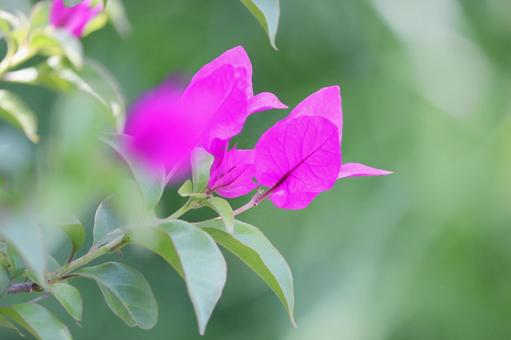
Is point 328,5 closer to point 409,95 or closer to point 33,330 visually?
point 409,95

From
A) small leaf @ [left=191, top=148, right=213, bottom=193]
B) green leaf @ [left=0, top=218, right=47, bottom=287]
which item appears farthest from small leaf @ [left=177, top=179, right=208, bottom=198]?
green leaf @ [left=0, top=218, right=47, bottom=287]

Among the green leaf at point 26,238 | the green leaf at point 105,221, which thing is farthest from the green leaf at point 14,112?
the green leaf at point 26,238

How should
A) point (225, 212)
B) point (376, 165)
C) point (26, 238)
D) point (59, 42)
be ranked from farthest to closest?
point (376, 165) → point (59, 42) → point (225, 212) → point (26, 238)

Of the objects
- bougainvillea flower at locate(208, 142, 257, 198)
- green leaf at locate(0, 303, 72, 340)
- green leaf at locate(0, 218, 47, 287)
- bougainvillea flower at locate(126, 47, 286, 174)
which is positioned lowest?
green leaf at locate(0, 303, 72, 340)

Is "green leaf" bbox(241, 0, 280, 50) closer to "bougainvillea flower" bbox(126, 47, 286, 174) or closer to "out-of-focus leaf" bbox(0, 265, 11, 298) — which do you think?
"bougainvillea flower" bbox(126, 47, 286, 174)

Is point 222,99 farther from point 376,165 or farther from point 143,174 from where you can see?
point 376,165

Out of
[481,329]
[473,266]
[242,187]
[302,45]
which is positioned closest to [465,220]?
[473,266]

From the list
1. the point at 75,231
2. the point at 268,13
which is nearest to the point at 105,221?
the point at 75,231
